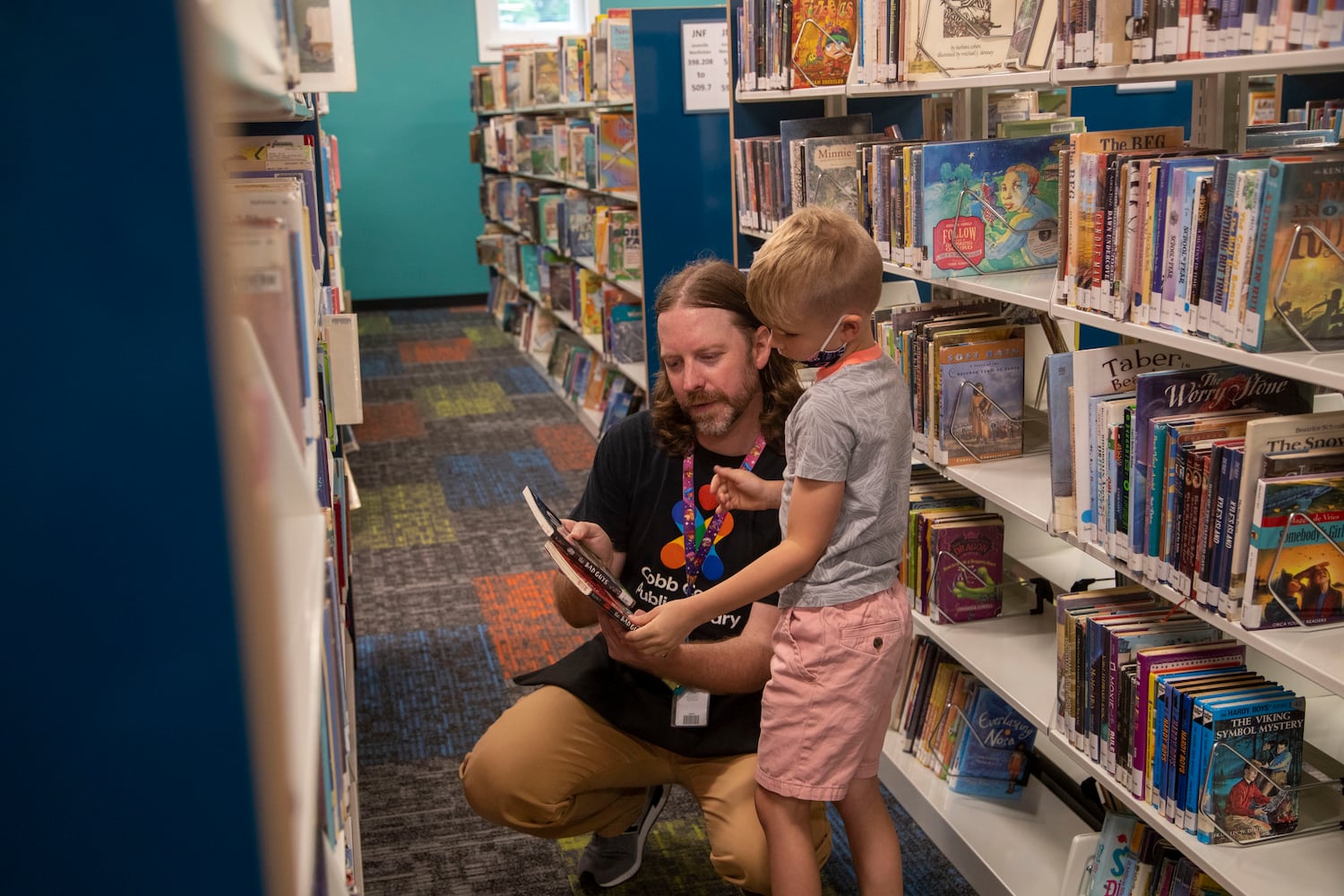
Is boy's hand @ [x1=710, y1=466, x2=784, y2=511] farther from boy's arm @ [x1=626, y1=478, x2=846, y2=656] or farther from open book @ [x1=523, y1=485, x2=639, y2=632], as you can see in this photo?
open book @ [x1=523, y1=485, x2=639, y2=632]

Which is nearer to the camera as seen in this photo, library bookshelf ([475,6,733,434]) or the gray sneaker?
the gray sneaker

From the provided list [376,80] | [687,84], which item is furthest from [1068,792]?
[376,80]

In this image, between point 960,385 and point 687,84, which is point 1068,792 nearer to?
point 960,385

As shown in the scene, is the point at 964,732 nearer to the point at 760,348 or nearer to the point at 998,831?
the point at 998,831

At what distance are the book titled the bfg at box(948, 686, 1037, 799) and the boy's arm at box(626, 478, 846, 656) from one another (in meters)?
0.88

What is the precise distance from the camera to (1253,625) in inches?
64.3

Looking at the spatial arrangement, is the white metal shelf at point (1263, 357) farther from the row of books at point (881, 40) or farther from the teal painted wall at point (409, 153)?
the teal painted wall at point (409, 153)

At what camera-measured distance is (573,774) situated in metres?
2.17

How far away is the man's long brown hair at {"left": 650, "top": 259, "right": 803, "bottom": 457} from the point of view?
2.12 metres

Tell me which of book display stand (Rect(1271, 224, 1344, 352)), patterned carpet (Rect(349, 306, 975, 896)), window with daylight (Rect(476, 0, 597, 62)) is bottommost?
patterned carpet (Rect(349, 306, 975, 896))

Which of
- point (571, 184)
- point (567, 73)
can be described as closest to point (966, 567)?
point (571, 184)

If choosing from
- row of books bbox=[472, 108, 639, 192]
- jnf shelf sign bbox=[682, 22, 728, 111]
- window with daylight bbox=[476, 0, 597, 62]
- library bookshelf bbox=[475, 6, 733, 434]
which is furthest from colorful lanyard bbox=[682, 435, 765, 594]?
window with daylight bbox=[476, 0, 597, 62]

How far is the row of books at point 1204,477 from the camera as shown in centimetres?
161

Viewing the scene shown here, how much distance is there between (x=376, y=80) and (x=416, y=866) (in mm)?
8674
